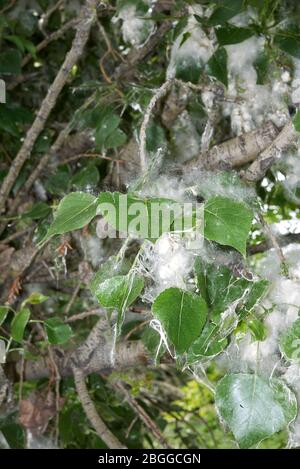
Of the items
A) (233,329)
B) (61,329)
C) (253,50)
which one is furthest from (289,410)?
(253,50)

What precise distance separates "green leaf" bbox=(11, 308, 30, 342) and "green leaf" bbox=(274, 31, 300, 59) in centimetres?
46

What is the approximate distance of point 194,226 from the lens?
1.49 ft

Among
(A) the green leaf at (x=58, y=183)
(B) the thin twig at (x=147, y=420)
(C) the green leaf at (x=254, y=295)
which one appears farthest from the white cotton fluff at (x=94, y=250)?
(C) the green leaf at (x=254, y=295)

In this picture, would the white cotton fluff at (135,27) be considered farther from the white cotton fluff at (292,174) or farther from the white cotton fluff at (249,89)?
the white cotton fluff at (292,174)

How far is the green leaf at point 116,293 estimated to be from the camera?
49cm

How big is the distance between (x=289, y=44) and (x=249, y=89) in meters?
0.11

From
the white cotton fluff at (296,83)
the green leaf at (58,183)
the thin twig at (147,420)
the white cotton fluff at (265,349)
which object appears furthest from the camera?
the green leaf at (58,183)

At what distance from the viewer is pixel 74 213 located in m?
0.46

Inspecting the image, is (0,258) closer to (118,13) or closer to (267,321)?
(118,13)

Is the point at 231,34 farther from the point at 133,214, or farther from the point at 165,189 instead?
the point at 133,214

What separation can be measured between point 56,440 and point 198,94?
632 millimetres

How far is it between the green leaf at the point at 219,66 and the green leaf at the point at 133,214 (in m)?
0.40

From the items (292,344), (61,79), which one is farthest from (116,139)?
(292,344)
